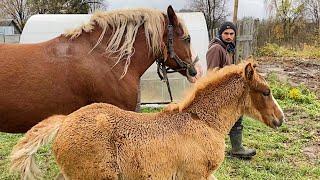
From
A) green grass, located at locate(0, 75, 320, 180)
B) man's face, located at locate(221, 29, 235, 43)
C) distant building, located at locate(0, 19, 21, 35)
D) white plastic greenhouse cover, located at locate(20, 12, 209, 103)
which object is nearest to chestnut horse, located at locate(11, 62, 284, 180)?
green grass, located at locate(0, 75, 320, 180)

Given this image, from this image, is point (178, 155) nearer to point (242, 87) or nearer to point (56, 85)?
point (242, 87)

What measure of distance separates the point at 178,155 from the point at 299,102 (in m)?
7.36

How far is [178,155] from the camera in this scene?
3.25 meters

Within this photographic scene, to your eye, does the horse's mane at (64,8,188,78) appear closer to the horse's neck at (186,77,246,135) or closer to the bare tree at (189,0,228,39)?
the horse's neck at (186,77,246,135)

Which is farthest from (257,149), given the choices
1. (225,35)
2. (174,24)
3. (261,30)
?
(261,30)

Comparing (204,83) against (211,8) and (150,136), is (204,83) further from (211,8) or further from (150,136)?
(211,8)

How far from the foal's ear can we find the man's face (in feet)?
6.88

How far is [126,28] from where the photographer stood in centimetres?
458

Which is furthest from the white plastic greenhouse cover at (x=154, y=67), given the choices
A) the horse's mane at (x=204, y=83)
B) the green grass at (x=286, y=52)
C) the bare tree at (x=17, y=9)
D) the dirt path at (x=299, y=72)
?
the bare tree at (x=17, y=9)

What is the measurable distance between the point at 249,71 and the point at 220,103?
35cm

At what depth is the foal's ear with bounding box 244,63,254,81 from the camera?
3.64 m

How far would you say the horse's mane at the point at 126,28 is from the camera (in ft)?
14.6

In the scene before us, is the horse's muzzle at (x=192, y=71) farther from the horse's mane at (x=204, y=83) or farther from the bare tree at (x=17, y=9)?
the bare tree at (x=17, y=9)

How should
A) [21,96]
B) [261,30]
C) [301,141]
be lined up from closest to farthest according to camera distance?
1. [21,96]
2. [301,141]
3. [261,30]
